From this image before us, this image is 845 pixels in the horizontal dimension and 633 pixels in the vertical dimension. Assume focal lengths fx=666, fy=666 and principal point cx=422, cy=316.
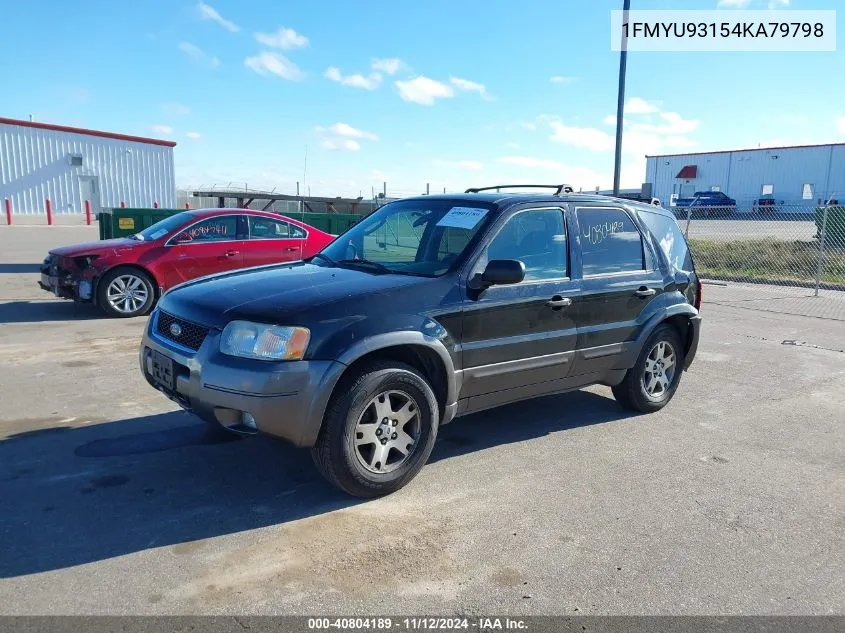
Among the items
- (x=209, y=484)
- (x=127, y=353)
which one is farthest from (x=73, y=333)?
(x=209, y=484)

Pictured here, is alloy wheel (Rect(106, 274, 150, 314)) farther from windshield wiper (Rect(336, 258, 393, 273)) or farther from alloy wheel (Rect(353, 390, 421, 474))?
alloy wheel (Rect(353, 390, 421, 474))

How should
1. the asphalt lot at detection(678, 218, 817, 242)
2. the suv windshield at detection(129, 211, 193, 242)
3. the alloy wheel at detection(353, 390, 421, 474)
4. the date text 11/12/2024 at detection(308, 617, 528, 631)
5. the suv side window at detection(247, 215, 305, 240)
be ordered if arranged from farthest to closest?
the asphalt lot at detection(678, 218, 817, 242) → the suv side window at detection(247, 215, 305, 240) → the suv windshield at detection(129, 211, 193, 242) → the alloy wheel at detection(353, 390, 421, 474) → the date text 11/12/2024 at detection(308, 617, 528, 631)

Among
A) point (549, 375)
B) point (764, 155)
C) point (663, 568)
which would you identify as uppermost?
point (764, 155)

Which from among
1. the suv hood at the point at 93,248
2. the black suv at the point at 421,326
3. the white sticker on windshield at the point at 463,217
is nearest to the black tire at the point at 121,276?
the suv hood at the point at 93,248

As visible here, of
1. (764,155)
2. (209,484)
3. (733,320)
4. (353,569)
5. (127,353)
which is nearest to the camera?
(353,569)

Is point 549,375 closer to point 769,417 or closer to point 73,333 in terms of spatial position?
point 769,417

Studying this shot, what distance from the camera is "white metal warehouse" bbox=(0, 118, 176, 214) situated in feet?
110

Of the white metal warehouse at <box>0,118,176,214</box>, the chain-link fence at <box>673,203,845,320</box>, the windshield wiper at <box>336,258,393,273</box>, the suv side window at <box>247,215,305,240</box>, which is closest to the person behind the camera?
the windshield wiper at <box>336,258,393,273</box>

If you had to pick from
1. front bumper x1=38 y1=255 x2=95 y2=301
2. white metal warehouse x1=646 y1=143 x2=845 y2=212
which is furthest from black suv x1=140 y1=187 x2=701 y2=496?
white metal warehouse x1=646 y1=143 x2=845 y2=212

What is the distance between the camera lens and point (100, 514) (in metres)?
3.58

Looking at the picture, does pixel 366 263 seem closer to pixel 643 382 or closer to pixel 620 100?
pixel 643 382

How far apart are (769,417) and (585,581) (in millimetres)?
3322

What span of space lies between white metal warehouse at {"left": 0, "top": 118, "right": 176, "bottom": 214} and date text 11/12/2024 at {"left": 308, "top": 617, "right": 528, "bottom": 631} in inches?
1481

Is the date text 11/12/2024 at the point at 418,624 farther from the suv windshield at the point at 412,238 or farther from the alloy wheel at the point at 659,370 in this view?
the alloy wheel at the point at 659,370
